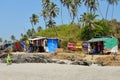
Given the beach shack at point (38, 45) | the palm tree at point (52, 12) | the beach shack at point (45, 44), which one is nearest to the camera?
the beach shack at point (45, 44)

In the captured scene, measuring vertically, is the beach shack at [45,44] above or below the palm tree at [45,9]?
below

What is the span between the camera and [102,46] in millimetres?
46438

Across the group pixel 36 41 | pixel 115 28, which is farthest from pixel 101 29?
pixel 36 41

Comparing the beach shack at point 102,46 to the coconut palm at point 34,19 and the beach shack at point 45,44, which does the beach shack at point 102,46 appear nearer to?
the beach shack at point 45,44

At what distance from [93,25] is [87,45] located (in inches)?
575

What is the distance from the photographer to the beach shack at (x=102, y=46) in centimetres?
4488

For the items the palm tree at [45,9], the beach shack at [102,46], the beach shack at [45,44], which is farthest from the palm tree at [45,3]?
the beach shack at [102,46]

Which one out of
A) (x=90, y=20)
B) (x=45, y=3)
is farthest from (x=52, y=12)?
(x=90, y=20)

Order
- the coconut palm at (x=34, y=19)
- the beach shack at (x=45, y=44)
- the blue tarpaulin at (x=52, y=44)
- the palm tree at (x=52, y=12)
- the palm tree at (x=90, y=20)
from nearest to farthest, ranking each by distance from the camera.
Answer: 1. the beach shack at (x=45, y=44)
2. the blue tarpaulin at (x=52, y=44)
3. the palm tree at (x=90, y=20)
4. the palm tree at (x=52, y=12)
5. the coconut palm at (x=34, y=19)

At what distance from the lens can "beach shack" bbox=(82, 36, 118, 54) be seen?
4488 cm

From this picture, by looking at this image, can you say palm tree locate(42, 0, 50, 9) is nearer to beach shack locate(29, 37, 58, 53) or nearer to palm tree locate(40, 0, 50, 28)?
palm tree locate(40, 0, 50, 28)

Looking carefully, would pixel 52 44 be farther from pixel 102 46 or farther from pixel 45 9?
pixel 45 9

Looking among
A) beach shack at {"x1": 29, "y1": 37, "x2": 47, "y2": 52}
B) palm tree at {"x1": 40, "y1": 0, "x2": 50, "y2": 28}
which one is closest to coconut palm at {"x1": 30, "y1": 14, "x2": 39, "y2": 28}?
palm tree at {"x1": 40, "y1": 0, "x2": 50, "y2": 28}

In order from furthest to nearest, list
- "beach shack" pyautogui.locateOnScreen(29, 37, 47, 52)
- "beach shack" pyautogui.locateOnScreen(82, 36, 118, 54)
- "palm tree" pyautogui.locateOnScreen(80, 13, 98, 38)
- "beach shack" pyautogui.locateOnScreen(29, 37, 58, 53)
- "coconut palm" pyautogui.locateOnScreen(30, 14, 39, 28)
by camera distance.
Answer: "coconut palm" pyautogui.locateOnScreen(30, 14, 39, 28), "palm tree" pyautogui.locateOnScreen(80, 13, 98, 38), "beach shack" pyautogui.locateOnScreen(29, 37, 47, 52), "beach shack" pyautogui.locateOnScreen(29, 37, 58, 53), "beach shack" pyautogui.locateOnScreen(82, 36, 118, 54)
